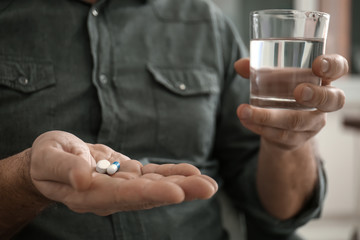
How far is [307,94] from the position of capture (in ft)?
2.07

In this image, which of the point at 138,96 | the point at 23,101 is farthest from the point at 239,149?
the point at 23,101

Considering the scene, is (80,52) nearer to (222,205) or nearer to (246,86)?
(246,86)

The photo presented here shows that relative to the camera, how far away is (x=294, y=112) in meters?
0.69

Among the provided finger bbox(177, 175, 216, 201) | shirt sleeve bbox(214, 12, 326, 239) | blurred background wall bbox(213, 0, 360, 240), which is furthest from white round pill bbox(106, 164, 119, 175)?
blurred background wall bbox(213, 0, 360, 240)

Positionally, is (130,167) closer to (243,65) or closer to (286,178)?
(243,65)

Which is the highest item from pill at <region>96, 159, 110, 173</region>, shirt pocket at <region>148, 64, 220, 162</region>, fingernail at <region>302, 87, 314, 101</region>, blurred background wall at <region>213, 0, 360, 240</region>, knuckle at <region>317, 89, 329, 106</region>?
fingernail at <region>302, 87, 314, 101</region>

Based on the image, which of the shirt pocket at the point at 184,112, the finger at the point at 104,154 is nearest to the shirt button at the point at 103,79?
the shirt pocket at the point at 184,112

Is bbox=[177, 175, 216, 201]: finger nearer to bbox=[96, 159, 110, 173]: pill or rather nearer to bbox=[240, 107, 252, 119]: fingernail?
bbox=[96, 159, 110, 173]: pill

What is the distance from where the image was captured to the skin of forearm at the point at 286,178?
2.93 feet

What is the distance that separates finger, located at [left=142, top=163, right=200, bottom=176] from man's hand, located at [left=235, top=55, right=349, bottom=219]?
19cm

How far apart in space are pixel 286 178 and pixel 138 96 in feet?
1.26

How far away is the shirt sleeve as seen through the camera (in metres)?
1.02

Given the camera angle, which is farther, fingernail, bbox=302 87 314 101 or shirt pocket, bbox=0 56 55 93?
shirt pocket, bbox=0 56 55 93

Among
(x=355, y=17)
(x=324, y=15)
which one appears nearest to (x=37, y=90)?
(x=324, y=15)
